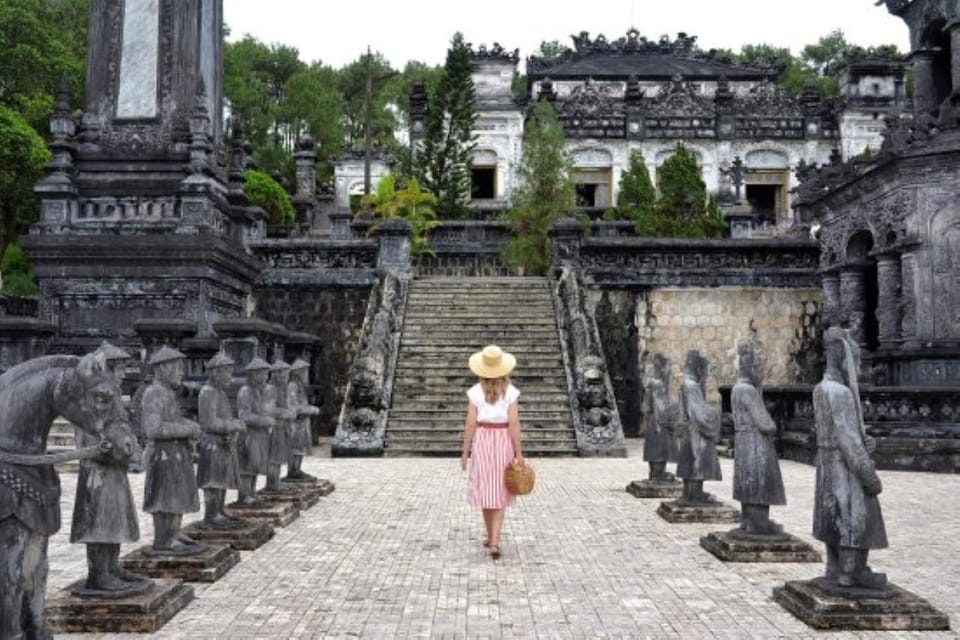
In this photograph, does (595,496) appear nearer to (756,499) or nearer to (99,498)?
(756,499)

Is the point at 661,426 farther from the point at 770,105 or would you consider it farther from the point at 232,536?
the point at 770,105

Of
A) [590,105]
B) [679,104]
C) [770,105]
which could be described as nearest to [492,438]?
[590,105]

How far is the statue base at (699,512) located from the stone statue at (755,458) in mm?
1477

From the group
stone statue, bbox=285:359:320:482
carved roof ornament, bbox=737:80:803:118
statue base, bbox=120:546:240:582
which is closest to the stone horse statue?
statue base, bbox=120:546:240:582

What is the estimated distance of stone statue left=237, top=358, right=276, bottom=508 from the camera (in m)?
8.52

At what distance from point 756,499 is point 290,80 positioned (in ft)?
160

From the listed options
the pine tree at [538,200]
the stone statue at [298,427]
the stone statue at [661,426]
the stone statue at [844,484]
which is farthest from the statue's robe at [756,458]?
the pine tree at [538,200]

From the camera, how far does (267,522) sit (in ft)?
27.2

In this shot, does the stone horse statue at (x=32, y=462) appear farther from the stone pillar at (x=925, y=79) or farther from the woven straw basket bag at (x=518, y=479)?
the stone pillar at (x=925, y=79)

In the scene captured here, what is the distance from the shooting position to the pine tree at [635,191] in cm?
3172

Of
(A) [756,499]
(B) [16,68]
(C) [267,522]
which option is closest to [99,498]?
(C) [267,522]

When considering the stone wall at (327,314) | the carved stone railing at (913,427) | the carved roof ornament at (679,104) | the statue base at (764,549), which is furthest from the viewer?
the carved roof ornament at (679,104)

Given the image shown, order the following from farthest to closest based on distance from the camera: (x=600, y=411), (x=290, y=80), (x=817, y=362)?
(x=290, y=80)
(x=817, y=362)
(x=600, y=411)

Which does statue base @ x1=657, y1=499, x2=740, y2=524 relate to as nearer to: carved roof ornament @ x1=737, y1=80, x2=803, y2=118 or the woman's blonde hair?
the woman's blonde hair
